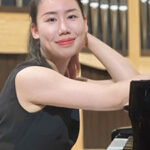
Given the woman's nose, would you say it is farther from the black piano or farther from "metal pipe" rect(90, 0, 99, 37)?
"metal pipe" rect(90, 0, 99, 37)

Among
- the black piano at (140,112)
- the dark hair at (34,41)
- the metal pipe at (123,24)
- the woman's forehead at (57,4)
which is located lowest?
the metal pipe at (123,24)

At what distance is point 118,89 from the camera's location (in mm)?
1375

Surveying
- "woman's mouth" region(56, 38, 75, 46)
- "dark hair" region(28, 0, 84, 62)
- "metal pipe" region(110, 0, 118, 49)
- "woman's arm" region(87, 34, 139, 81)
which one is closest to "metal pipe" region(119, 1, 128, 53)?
"metal pipe" region(110, 0, 118, 49)

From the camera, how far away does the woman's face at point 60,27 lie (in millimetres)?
1520

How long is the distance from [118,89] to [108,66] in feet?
1.94

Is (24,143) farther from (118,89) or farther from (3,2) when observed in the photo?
(3,2)

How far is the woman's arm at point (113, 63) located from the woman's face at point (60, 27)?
40 cm

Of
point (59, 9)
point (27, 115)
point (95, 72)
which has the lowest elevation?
point (95, 72)

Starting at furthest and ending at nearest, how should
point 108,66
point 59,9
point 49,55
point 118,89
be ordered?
point 108,66 < point 49,55 < point 59,9 < point 118,89

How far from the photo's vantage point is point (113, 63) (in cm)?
196

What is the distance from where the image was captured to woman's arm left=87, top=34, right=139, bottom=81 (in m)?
1.93

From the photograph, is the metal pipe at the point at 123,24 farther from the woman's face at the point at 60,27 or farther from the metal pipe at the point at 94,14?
the woman's face at the point at 60,27

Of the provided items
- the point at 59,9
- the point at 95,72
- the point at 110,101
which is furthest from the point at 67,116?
the point at 95,72

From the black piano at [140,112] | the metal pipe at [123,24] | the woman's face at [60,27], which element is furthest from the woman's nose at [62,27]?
the metal pipe at [123,24]
